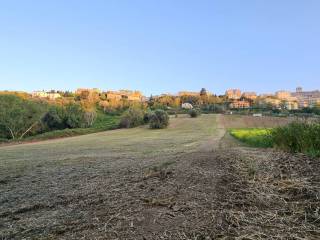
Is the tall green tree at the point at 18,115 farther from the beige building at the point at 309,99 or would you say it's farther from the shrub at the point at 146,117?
the beige building at the point at 309,99

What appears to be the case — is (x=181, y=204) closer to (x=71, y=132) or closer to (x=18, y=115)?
(x=71, y=132)

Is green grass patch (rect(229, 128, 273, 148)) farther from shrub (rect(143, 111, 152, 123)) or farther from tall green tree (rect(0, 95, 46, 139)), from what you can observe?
tall green tree (rect(0, 95, 46, 139))

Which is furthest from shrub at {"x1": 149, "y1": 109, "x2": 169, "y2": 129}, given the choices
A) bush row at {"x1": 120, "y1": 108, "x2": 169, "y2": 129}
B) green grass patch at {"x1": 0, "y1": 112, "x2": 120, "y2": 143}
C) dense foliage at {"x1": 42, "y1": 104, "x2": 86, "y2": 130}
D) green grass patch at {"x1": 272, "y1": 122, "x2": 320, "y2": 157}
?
green grass patch at {"x1": 272, "y1": 122, "x2": 320, "y2": 157}

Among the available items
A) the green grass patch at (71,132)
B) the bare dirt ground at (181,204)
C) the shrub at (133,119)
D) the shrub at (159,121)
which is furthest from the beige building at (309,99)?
the bare dirt ground at (181,204)

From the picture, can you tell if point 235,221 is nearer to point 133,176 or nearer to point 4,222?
point 4,222

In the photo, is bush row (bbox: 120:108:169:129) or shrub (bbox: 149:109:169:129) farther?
bush row (bbox: 120:108:169:129)

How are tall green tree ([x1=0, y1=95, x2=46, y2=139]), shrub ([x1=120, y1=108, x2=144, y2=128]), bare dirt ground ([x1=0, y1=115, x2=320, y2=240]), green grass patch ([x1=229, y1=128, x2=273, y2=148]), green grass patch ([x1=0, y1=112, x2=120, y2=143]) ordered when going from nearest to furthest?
1. bare dirt ground ([x1=0, y1=115, x2=320, y2=240])
2. green grass patch ([x1=229, y1=128, x2=273, y2=148])
3. green grass patch ([x1=0, y1=112, x2=120, y2=143])
4. tall green tree ([x1=0, y1=95, x2=46, y2=139])
5. shrub ([x1=120, y1=108, x2=144, y2=128])

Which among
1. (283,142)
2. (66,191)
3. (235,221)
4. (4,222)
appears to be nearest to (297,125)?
(283,142)

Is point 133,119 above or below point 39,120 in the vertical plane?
below

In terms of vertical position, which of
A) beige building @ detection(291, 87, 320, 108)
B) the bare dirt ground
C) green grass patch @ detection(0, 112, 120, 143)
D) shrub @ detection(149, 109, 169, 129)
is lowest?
green grass patch @ detection(0, 112, 120, 143)

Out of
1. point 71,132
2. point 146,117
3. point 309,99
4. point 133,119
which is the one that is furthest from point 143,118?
point 309,99

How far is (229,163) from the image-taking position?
7324 millimetres

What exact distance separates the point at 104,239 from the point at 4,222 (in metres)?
2.03

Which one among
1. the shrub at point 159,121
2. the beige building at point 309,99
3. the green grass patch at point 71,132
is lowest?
the green grass patch at point 71,132
